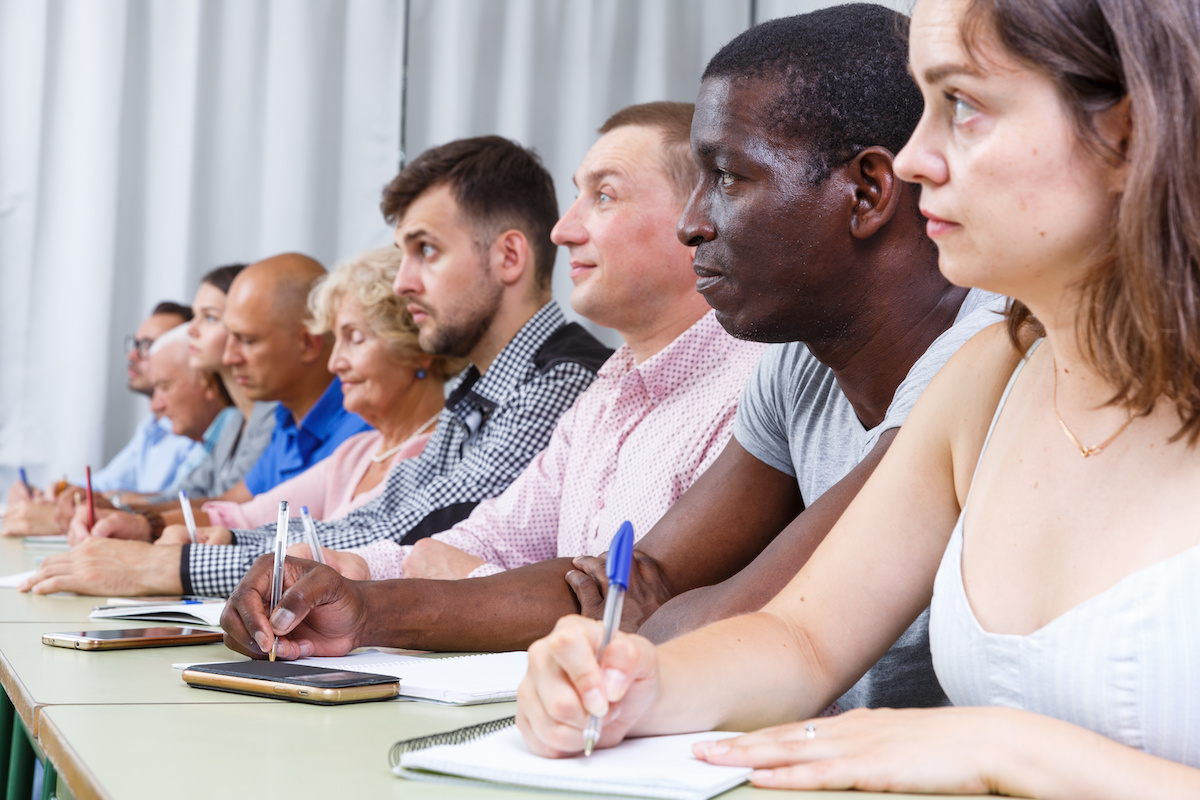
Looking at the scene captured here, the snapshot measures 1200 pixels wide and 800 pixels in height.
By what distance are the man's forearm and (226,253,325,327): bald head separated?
233 cm

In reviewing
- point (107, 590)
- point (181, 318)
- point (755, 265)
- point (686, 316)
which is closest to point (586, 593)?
point (755, 265)

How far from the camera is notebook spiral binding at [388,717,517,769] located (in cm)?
67

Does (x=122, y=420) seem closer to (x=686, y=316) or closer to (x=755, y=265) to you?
(x=686, y=316)

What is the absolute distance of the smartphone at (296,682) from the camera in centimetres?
87

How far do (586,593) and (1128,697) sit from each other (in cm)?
72

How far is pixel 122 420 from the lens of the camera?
4.39m

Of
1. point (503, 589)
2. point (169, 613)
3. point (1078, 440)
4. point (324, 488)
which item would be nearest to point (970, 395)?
point (1078, 440)

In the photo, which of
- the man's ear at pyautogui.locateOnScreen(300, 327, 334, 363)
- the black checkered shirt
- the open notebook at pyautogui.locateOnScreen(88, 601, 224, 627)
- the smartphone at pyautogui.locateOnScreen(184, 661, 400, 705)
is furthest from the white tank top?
the man's ear at pyautogui.locateOnScreen(300, 327, 334, 363)

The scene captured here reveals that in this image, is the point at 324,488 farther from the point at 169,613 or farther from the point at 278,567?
the point at 278,567

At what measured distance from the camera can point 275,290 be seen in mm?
3521

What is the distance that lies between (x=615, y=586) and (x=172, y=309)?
3.92m

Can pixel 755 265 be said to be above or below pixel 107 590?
above

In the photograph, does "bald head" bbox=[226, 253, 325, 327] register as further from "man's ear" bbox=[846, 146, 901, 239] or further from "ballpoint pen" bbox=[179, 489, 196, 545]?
"man's ear" bbox=[846, 146, 901, 239]

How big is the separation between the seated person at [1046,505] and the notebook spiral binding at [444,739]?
0.05 meters
